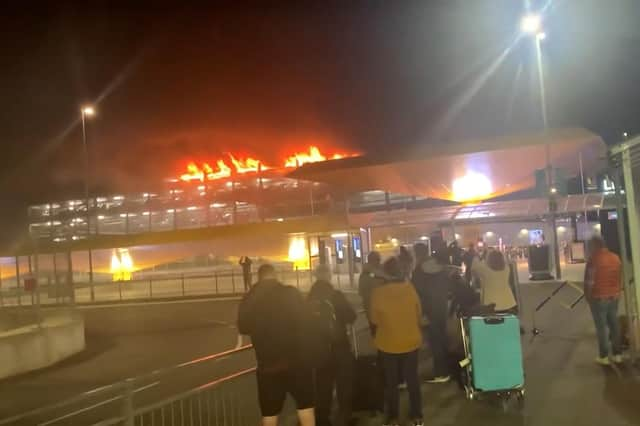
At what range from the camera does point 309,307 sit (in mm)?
6207

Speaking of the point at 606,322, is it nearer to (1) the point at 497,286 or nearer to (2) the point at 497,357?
(1) the point at 497,286

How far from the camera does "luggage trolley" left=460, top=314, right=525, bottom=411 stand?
23.7ft

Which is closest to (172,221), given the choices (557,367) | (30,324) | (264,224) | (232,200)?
(232,200)

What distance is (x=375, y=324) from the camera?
6797mm

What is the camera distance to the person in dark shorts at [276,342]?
5656mm

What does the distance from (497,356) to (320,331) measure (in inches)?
90.1

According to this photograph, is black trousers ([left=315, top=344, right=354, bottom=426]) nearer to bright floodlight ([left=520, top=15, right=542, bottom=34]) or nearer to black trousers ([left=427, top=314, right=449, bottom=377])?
black trousers ([left=427, top=314, right=449, bottom=377])

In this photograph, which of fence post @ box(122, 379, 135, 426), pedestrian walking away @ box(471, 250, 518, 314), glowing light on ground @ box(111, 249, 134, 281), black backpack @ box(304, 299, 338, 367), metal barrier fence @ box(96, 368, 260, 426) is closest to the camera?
fence post @ box(122, 379, 135, 426)

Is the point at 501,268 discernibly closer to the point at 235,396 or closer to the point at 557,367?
the point at 557,367

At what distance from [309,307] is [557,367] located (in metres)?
4.71

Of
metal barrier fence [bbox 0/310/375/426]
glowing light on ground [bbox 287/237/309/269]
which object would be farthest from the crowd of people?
glowing light on ground [bbox 287/237/309/269]

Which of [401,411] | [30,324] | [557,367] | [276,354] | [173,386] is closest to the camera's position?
[276,354]

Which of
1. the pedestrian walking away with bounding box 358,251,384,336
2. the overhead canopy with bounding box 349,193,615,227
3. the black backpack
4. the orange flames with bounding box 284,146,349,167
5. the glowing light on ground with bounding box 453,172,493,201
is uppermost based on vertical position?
the orange flames with bounding box 284,146,349,167

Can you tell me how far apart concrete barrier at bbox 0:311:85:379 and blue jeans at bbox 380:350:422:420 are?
10124mm
